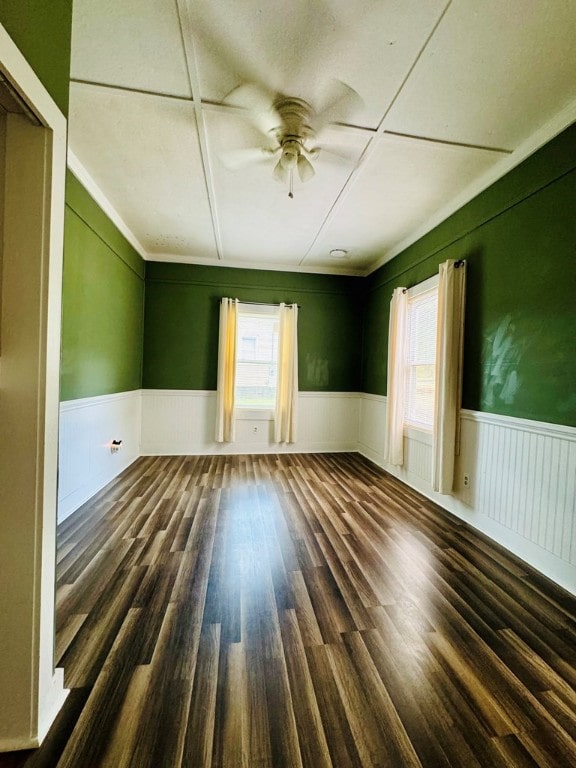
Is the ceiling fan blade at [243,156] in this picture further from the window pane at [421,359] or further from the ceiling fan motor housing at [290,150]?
the window pane at [421,359]

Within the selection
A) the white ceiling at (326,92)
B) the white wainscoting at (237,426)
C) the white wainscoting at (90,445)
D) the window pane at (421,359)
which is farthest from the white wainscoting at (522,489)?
the white wainscoting at (90,445)

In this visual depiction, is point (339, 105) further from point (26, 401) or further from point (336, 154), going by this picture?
point (26, 401)

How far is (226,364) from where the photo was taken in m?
4.43

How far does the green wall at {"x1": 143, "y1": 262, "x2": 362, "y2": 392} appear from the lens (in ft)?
14.6

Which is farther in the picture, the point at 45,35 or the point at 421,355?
the point at 421,355

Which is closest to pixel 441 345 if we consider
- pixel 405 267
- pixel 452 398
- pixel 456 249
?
pixel 452 398

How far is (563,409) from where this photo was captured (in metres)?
1.87

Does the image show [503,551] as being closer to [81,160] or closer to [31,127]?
[31,127]

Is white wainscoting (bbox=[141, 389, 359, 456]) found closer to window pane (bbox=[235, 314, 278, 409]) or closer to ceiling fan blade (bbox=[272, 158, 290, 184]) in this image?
window pane (bbox=[235, 314, 278, 409])

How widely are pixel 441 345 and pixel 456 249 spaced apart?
2.99 ft

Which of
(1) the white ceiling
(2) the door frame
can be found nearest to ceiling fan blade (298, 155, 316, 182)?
A: (1) the white ceiling

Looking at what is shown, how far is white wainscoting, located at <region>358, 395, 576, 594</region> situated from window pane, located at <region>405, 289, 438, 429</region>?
1.91 ft

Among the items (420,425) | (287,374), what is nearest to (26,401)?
(420,425)

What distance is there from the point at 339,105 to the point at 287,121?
359mm
